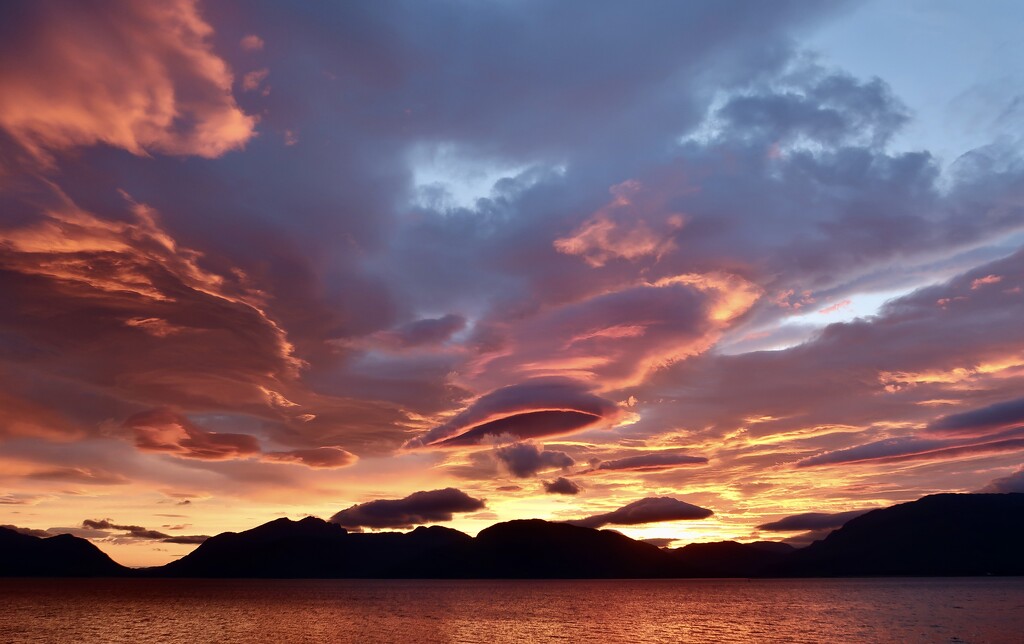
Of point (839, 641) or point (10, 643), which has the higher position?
point (10, 643)

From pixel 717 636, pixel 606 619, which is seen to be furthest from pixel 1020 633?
pixel 606 619

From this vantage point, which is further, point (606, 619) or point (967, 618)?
point (606, 619)

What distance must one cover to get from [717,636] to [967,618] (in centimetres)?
8189

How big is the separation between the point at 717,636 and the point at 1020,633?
5875 centimetres

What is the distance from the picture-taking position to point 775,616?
641 ft

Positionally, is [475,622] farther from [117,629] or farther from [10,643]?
[10,643]

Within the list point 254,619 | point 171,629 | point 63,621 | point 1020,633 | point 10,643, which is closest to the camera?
point 10,643

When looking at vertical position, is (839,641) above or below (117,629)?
below

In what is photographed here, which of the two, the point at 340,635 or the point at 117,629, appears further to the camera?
the point at 117,629

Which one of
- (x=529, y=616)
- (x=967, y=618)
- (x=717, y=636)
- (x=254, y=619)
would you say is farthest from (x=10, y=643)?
(x=967, y=618)

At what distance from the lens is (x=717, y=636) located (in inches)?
5522

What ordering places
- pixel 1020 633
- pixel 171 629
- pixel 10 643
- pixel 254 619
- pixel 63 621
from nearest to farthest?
pixel 10 643, pixel 1020 633, pixel 171 629, pixel 63 621, pixel 254 619

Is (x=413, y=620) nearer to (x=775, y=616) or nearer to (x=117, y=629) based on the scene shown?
(x=117, y=629)

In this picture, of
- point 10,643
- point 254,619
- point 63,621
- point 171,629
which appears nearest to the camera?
point 10,643
